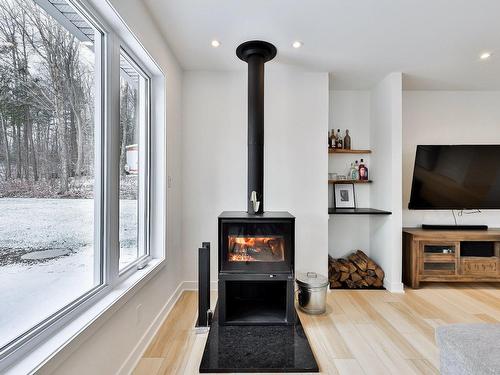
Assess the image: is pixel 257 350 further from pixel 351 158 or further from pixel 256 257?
pixel 351 158

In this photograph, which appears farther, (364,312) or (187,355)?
(364,312)

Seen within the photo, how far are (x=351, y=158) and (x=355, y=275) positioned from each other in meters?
1.48

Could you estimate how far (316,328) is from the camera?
229 cm

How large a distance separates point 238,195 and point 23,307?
86.3 inches

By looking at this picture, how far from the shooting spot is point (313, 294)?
2.52 meters

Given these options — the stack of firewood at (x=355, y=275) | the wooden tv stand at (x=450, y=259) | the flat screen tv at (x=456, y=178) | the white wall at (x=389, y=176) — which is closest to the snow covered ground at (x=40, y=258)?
the stack of firewood at (x=355, y=275)

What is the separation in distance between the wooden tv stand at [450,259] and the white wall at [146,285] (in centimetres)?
269

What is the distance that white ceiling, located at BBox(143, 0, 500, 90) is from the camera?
203 centimetres

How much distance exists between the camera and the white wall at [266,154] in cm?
309

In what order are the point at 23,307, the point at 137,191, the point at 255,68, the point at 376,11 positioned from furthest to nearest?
1. the point at 255,68
2. the point at 137,191
3. the point at 376,11
4. the point at 23,307

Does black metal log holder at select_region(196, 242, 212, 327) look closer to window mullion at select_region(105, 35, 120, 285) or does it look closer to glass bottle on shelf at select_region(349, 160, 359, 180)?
window mullion at select_region(105, 35, 120, 285)

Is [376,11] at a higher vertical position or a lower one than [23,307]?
higher

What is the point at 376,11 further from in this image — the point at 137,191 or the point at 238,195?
the point at 137,191

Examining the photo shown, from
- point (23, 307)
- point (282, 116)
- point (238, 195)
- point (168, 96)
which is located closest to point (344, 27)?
point (282, 116)
